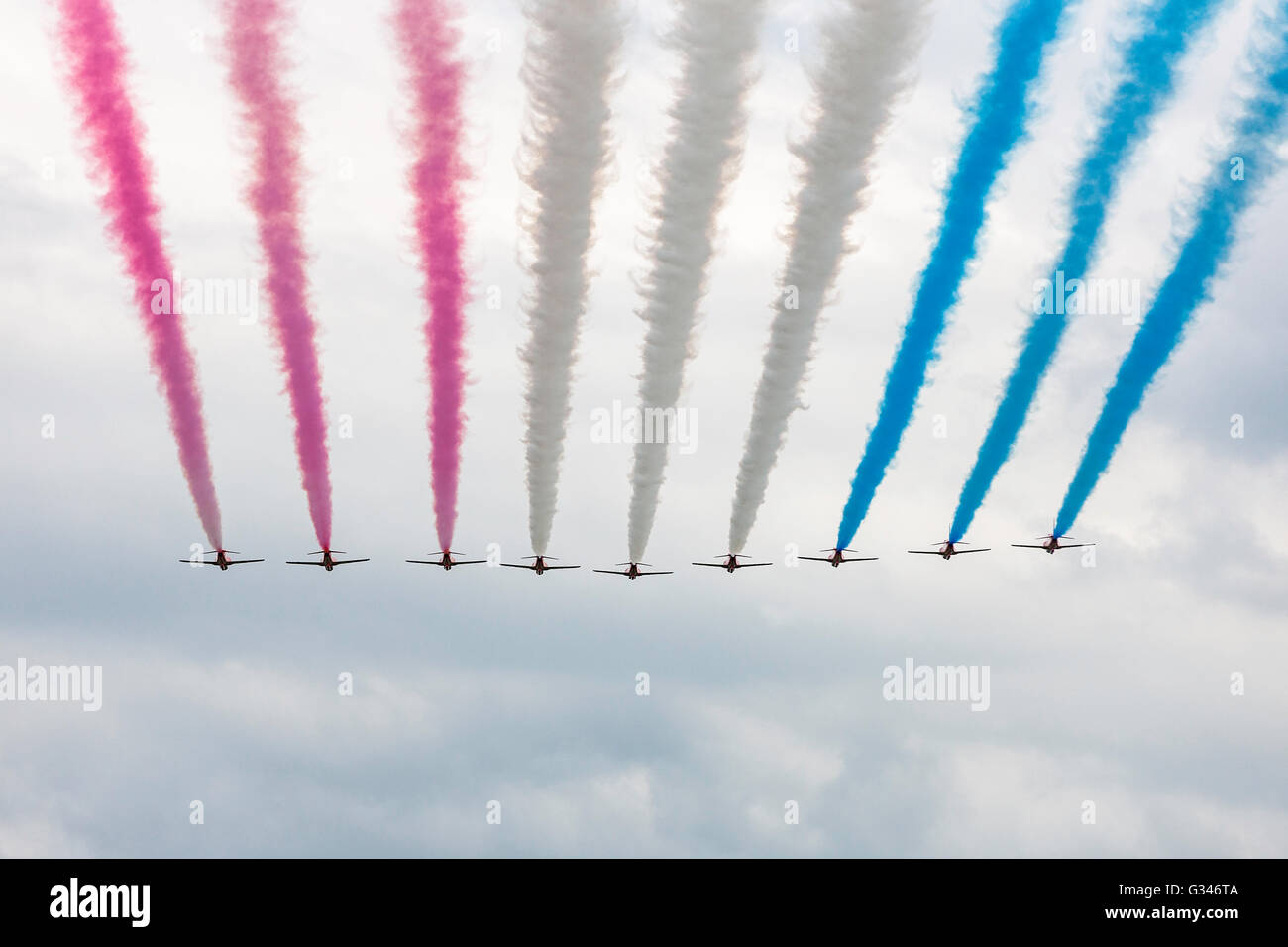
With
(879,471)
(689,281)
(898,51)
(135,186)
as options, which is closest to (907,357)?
(879,471)

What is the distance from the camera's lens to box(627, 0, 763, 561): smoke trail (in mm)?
32094

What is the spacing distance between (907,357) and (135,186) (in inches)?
800

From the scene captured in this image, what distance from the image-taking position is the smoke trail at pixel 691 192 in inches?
1264

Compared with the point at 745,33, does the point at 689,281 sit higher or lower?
lower

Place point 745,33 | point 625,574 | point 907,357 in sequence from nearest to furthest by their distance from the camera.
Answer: point 745,33 < point 907,357 < point 625,574

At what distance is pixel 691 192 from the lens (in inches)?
1369

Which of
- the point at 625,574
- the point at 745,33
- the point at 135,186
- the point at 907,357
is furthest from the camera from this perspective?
the point at 625,574

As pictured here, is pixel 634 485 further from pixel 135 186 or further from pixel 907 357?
pixel 135 186

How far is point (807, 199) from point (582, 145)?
5926 millimetres

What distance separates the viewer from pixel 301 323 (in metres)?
37.2

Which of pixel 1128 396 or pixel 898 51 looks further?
pixel 1128 396
